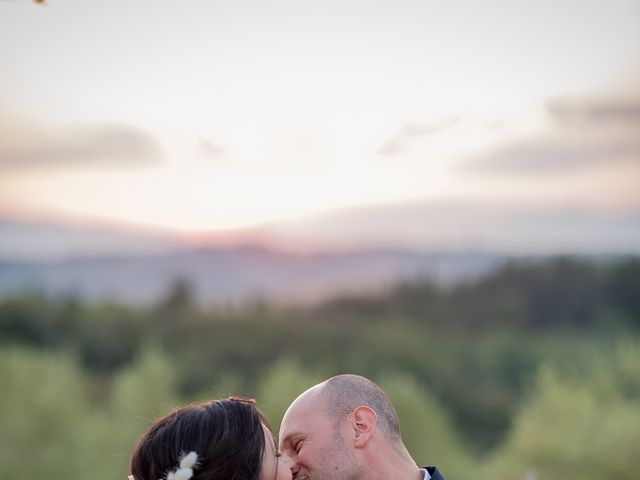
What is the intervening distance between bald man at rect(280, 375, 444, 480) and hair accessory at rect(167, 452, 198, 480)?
0.58 m

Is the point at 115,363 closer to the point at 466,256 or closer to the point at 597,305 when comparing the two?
the point at 466,256

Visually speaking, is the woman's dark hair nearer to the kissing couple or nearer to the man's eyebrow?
the kissing couple

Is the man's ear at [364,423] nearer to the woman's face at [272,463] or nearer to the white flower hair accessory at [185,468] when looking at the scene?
the woman's face at [272,463]

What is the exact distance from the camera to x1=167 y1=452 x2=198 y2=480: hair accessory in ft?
8.57

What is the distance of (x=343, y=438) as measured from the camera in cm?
318

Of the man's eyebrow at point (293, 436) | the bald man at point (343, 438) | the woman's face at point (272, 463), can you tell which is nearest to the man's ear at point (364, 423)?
the bald man at point (343, 438)

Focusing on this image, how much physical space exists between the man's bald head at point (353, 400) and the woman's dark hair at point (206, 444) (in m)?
0.46

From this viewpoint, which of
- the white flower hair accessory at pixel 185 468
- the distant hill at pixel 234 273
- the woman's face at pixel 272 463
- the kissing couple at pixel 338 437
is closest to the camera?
the white flower hair accessory at pixel 185 468

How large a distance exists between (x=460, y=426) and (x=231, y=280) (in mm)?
5005

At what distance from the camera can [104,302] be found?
18.2 metres

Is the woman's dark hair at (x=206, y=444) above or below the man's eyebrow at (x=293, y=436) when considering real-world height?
above

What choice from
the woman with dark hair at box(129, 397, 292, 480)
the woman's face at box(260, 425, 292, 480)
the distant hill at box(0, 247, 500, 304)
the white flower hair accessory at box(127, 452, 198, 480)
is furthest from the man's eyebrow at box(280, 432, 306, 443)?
the distant hill at box(0, 247, 500, 304)

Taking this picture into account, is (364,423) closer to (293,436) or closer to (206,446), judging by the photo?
(293,436)

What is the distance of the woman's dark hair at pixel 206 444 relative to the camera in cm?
268
